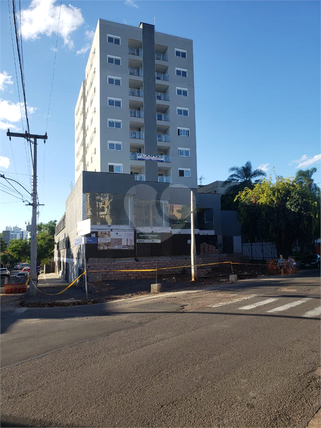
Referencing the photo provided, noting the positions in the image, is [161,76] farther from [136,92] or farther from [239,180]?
[239,180]

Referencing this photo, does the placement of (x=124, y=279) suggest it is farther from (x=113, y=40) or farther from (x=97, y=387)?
(x=113, y=40)

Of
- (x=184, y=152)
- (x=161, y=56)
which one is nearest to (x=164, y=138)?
(x=184, y=152)

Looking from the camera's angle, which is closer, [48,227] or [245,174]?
[245,174]

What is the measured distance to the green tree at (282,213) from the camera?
96.5 feet

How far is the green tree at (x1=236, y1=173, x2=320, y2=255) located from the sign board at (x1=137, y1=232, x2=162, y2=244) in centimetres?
916

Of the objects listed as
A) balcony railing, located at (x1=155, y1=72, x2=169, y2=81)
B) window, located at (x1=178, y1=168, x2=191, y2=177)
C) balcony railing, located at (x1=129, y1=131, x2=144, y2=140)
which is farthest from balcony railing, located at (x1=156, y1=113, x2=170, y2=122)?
window, located at (x1=178, y1=168, x2=191, y2=177)

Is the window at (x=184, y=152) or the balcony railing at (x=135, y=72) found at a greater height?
the balcony railing at (x=135, y=72)

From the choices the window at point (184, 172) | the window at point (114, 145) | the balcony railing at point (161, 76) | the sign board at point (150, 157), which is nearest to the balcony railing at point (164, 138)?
the sign board at point (150, 157)

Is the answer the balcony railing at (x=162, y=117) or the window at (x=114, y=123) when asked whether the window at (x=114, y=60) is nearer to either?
the window at (x=114, y=123)

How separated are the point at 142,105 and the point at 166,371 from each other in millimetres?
40304

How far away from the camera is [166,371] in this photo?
205 inches

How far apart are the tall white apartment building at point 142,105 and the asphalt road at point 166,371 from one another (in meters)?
32.3

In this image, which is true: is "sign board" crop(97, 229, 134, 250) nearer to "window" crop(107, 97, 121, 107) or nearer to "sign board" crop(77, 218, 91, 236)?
"sign board" crop(77, 218, 91, 236)

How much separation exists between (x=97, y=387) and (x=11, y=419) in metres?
1.17
